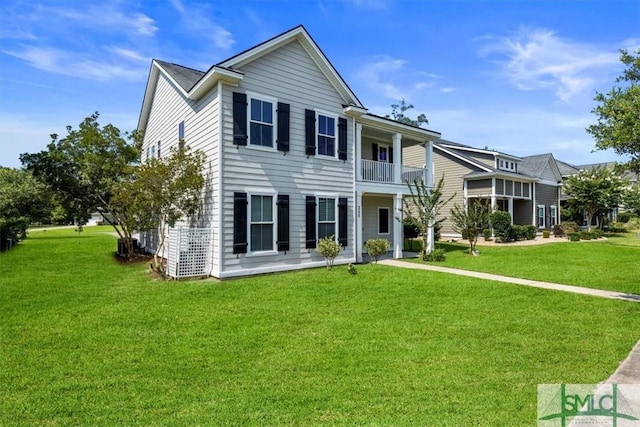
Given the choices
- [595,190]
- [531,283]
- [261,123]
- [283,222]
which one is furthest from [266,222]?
[595,190]

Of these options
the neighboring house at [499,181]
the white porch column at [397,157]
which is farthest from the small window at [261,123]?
the neighboring house at [499,181]

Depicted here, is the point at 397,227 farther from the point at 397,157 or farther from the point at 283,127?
the point at 283,127

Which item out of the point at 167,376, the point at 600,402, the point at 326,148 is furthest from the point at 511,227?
the point at 167,376

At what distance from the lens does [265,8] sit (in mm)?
9766

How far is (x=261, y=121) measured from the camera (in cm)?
1144

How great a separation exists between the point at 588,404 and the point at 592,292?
6.96m

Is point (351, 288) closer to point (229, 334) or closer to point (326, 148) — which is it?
point (229, 334)

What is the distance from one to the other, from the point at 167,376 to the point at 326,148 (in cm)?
1003

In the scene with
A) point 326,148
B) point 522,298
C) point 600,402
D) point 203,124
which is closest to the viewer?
point 600,402

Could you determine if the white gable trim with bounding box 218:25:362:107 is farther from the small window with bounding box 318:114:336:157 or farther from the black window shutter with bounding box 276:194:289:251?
the black window shutter with bounding box 276:194:289:251

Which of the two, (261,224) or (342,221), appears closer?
(261,224)

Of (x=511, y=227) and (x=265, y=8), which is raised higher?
(x=265, y=8)

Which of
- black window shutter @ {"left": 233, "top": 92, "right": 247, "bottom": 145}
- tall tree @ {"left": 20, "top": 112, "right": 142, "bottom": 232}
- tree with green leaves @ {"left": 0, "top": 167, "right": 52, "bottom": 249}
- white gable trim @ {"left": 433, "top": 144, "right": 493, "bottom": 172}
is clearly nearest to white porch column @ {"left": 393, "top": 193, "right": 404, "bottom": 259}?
black window shutter @ {"left": 233, "top": 92, "right": 247, "bottom": 145}

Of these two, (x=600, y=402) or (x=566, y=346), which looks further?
(x=566, y=346)
